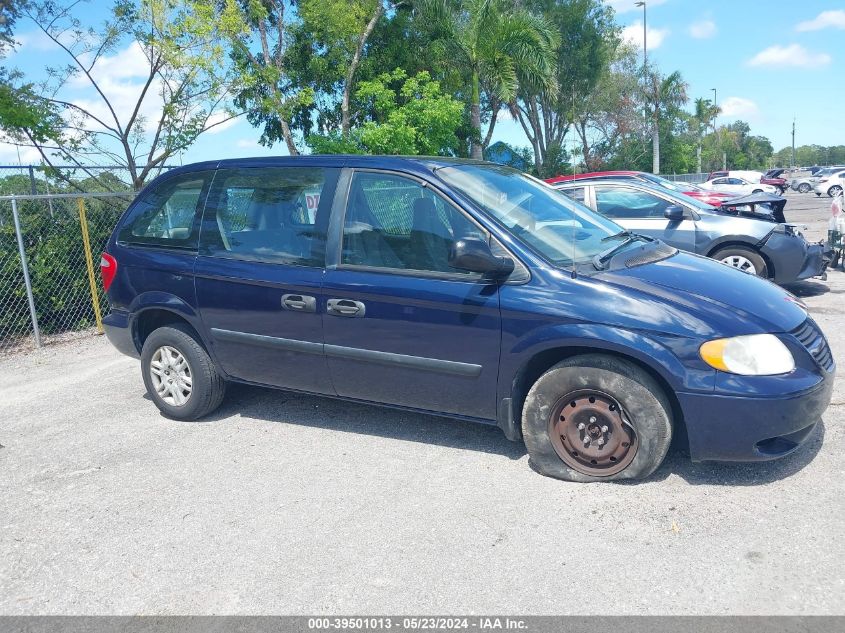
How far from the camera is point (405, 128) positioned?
17.5 metres

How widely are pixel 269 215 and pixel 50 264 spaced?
508cm

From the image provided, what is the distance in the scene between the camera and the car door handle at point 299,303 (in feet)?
14.8

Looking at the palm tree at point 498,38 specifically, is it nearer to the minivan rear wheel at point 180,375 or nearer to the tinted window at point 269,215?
the tinted window at point 269,215

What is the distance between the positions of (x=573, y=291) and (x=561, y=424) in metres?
0.74

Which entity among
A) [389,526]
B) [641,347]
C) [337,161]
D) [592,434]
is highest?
[337,161]

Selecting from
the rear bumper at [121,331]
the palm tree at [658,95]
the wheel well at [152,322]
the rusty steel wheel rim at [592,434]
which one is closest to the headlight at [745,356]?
the rusty steel wheel rim at [592,434]

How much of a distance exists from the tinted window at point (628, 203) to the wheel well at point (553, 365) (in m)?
5.82

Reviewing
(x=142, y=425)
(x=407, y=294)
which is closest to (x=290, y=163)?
(x=407, y=294)

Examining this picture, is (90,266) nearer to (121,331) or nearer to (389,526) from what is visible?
(121,331)

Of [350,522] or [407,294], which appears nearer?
[350,522]

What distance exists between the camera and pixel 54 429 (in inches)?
213

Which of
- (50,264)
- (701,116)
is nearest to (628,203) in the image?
(50,264)

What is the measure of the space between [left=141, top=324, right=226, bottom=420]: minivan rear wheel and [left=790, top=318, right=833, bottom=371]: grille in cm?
375

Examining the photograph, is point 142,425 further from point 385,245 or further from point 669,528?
point 669,528
